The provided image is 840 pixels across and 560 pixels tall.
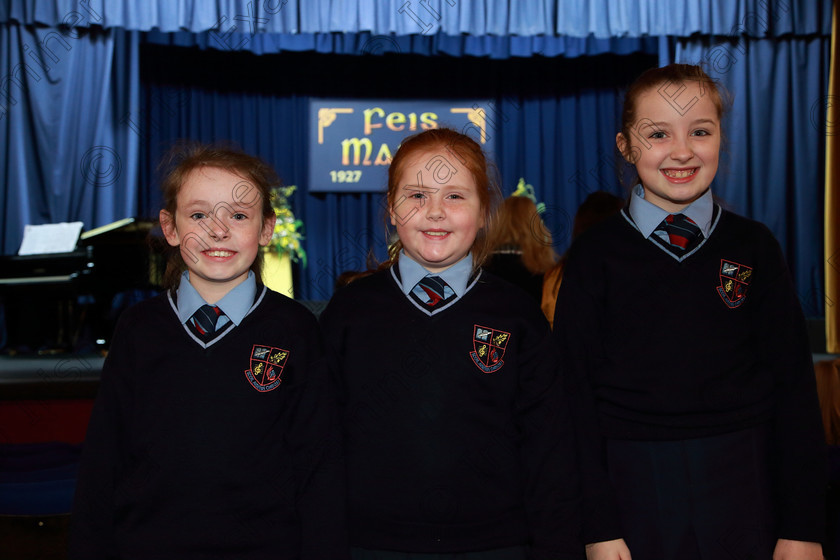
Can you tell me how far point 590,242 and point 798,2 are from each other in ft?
19.5

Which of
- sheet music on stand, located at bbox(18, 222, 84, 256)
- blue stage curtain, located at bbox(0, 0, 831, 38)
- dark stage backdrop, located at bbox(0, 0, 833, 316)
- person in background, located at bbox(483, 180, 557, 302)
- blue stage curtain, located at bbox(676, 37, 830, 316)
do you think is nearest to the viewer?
person in background, located at bbox(483, 180, 557, 302)

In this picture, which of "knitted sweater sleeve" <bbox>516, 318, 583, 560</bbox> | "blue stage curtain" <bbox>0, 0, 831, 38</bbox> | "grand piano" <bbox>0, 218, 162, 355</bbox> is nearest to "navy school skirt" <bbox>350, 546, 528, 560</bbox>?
"knitted sweater sleeve" <bbox>516, 318, 583, 560</bbox>

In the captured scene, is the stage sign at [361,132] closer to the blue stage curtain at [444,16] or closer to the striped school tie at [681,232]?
the blue stage curtain at [444,16]

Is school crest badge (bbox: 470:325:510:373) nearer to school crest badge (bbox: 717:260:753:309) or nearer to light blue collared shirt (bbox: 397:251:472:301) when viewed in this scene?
light blue collared shirt (bbox: 397:251:472:301)

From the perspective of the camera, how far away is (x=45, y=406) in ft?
9.20

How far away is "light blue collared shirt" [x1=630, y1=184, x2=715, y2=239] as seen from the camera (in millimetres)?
1341

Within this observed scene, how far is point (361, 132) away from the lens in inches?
296

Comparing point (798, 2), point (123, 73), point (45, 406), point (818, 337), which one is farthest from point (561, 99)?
point (45, 406)

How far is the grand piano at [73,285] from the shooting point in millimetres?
5016

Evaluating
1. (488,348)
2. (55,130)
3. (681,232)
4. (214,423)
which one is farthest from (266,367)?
(55,130)

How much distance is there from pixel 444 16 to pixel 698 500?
5.36m

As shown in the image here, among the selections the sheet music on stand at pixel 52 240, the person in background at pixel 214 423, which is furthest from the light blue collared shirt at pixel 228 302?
the sheet music on stand at pixel 52 240

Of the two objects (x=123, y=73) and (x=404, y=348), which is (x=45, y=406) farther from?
(x=123, y=73)

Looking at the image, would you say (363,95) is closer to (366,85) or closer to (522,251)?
(366,85)
